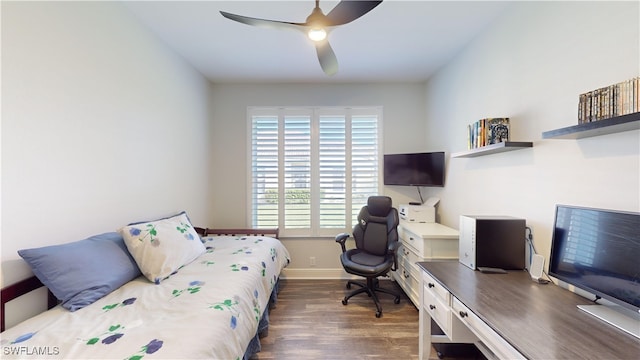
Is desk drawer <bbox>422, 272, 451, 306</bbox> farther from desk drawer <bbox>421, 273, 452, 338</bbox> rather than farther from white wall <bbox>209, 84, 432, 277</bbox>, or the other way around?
white wall <bbox>209, 84, 432, 277</bbox>

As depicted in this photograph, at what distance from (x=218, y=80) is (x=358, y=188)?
246cm

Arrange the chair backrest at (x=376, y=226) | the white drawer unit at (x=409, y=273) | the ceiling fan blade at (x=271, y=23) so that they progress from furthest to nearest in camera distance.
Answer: the chair backrest at (x=376, y=226), the white drawer unit at (x=409, y=273), the ceiling fan blade at (x=271, y=23)

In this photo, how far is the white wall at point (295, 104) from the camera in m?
3.46

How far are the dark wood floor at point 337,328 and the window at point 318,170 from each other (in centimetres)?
93

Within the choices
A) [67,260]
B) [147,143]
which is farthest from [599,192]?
[147,143]

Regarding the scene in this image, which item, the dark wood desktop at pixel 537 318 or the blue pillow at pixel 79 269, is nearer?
the dark wood desktop at pixel 537 318

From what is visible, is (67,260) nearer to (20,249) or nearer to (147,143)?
(20,249)

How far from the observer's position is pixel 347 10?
146 cm

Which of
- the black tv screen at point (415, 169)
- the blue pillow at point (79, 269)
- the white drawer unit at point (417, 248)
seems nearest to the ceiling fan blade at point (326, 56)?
the black tv screen at point (415, 169)

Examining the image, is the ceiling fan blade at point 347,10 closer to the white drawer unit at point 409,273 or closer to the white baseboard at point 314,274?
the white drawer unit at point 409,273

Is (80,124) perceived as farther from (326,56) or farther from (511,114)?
(511,114)

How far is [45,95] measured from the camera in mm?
1386

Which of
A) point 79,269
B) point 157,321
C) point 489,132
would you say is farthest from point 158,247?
point 489,132

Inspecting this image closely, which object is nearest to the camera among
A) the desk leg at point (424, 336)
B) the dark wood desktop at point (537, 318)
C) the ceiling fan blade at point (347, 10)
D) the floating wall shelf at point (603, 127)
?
the dark wood desktop at point (537, 318)
